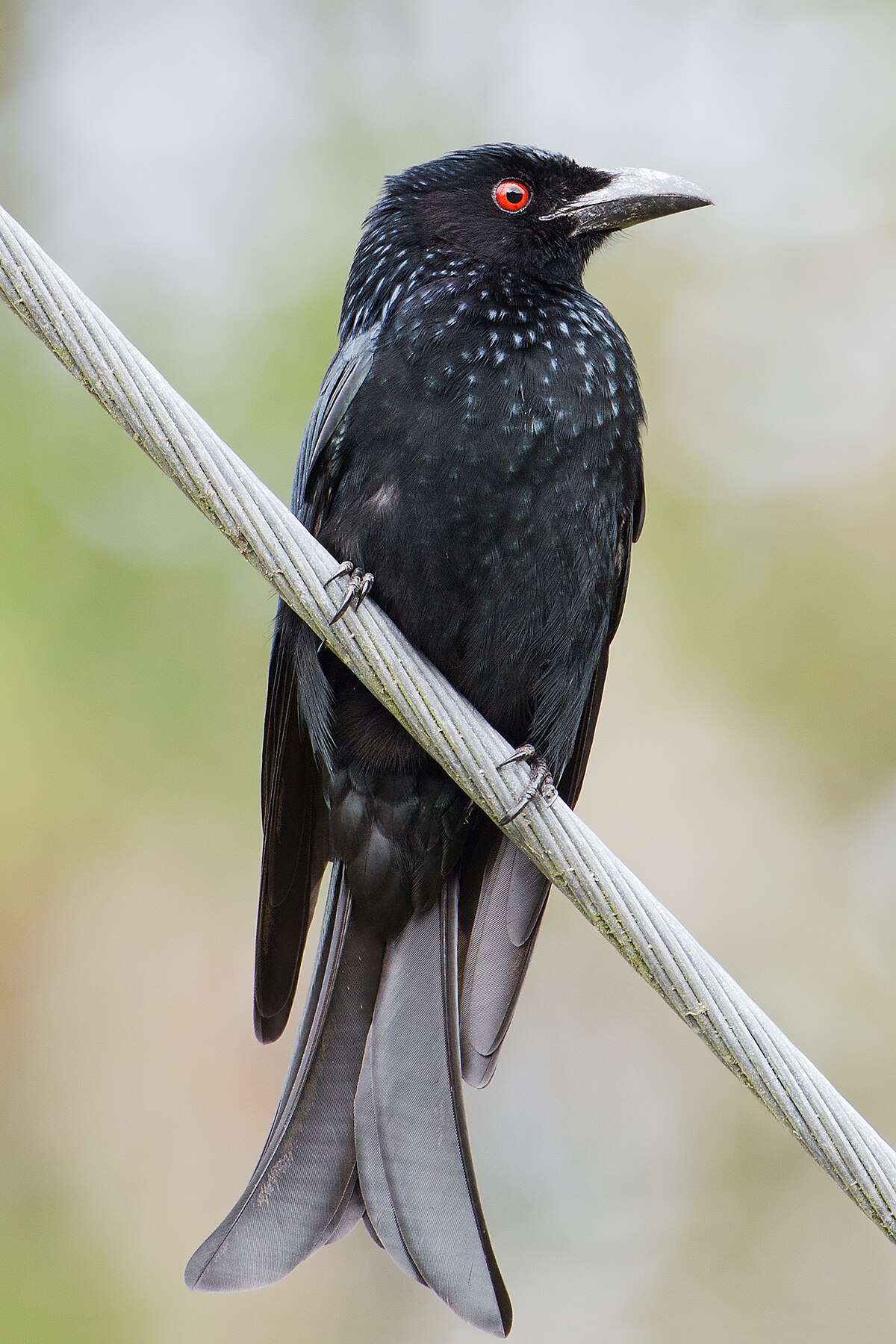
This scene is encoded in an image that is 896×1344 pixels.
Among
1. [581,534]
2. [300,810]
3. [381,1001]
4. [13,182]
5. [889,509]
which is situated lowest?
[381,1001]

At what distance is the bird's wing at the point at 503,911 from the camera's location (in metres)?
2.92

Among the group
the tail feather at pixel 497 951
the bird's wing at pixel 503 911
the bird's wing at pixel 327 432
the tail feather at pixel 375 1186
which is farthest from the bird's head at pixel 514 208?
the tail feather at pixel 375 1186

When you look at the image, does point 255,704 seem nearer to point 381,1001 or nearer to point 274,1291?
point 274,1291

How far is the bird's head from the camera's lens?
9.97 feet

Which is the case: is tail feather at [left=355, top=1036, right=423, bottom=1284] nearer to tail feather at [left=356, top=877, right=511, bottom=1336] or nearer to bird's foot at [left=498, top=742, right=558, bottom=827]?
tail feather at [left=356, top=877, right=511, bottom=1336]

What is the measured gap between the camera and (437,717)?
2.25 m

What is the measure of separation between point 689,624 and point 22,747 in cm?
281

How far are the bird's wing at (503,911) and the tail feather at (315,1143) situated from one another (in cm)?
22

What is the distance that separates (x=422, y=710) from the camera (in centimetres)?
224

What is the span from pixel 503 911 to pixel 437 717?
2.99ft

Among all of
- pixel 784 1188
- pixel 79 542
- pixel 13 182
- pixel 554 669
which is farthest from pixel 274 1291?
pixel 13 182

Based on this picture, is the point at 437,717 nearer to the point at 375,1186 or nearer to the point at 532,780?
the point at 532,780

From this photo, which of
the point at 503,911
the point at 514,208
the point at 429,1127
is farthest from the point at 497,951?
the point at 514,208

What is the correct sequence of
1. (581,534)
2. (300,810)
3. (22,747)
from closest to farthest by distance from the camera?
(581,534), (300,810), (22,747)
